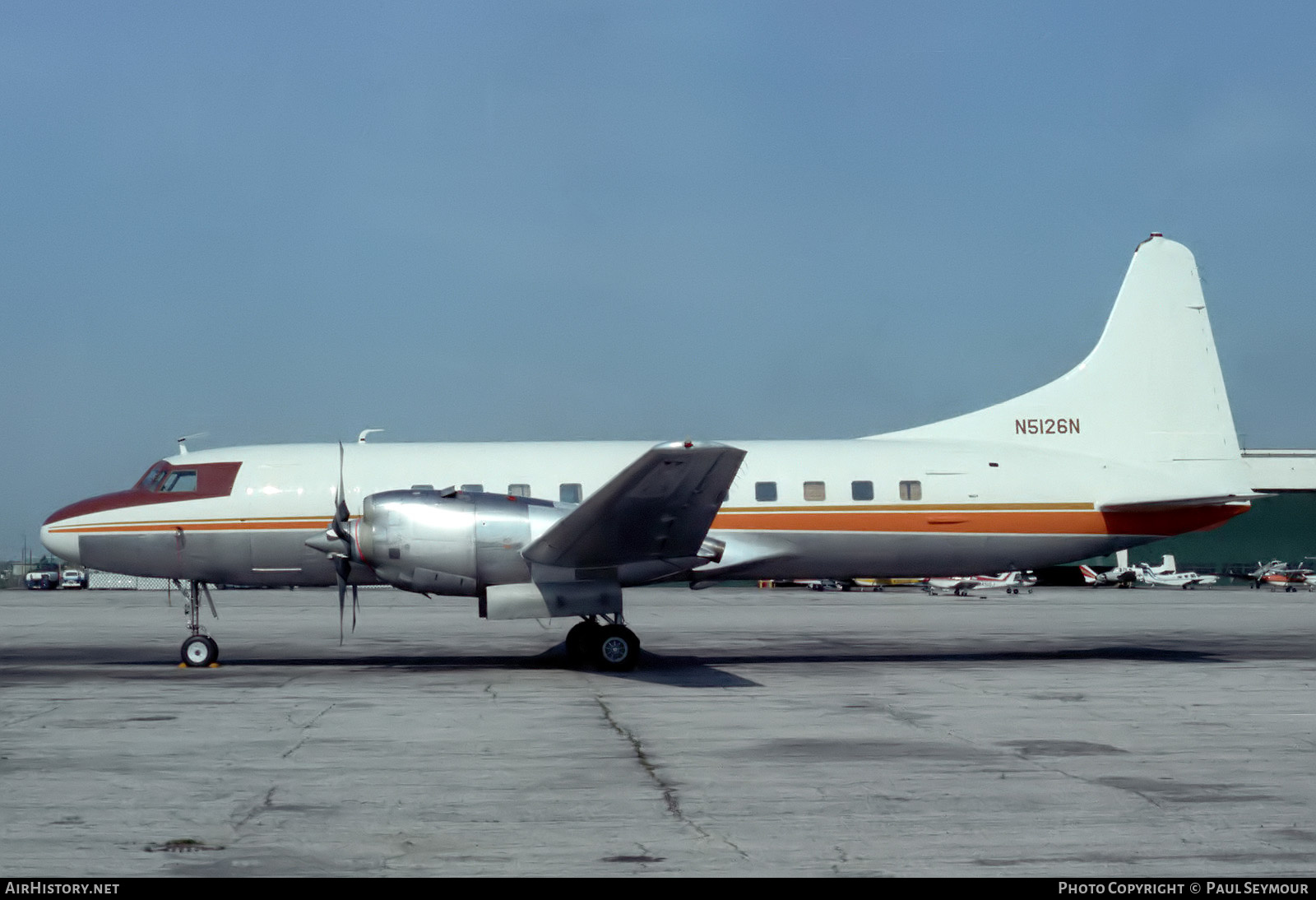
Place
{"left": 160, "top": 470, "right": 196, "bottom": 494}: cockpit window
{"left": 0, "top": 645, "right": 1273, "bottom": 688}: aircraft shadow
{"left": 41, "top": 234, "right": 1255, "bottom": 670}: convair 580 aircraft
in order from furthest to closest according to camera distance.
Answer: {"left": 160, "top": 470, "right": 196, "bottom": 494}: cockpit window < {"left": 41, "top": 234, "right": 1255, "bottom": 670}: convair 580 aircraft < {"left": 0, "top": 645, "right": 1273, "bottom": 688}: aircraft shadow

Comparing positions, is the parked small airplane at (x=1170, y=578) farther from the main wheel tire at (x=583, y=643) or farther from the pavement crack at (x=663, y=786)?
the pavement crack at (x=663, y=786)

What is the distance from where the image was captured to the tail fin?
793 inches

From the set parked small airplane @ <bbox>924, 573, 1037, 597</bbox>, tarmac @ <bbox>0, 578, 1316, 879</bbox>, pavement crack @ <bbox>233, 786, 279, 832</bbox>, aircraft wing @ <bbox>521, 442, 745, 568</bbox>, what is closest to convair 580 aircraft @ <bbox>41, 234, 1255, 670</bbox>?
aircraft wing @ <bbox>521, 442, 745, 568</bbox>

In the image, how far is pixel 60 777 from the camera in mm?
8984

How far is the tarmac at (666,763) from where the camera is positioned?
6.73 meters

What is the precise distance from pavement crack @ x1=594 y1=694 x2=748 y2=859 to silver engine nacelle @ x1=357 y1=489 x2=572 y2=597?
3.95 m

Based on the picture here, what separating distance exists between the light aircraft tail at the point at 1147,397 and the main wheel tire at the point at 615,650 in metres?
6.62

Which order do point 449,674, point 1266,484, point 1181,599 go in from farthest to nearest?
1. point 1266,484
2. point 1181,599
3. point 449,674

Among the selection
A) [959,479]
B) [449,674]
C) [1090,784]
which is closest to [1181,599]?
[959,479]

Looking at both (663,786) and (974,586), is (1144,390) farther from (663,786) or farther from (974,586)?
(974,586)

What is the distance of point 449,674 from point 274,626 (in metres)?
13.4

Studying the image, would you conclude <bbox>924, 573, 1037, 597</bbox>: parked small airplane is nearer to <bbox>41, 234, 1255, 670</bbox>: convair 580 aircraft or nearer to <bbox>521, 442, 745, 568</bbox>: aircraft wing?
<bbox>41, 234, 1255, 670</bbox>: convair 580 aircraft
